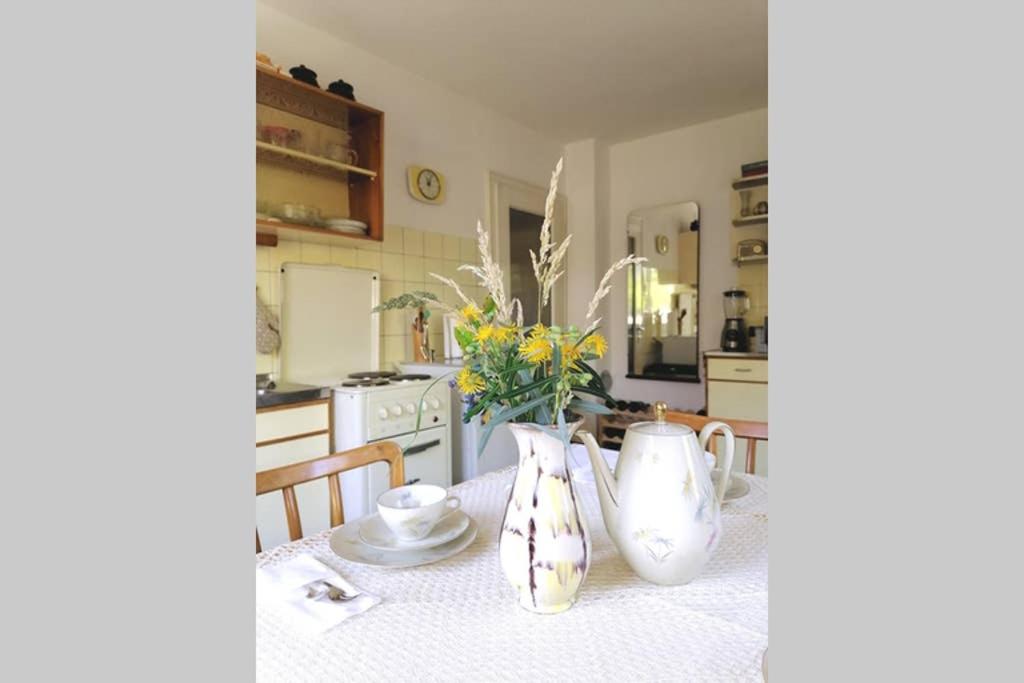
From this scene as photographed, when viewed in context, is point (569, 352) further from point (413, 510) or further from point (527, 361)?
point (413, 510)

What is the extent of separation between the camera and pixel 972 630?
0.12m

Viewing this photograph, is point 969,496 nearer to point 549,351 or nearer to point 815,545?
point 815,545

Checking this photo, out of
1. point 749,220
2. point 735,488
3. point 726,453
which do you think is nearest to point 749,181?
point 749,220

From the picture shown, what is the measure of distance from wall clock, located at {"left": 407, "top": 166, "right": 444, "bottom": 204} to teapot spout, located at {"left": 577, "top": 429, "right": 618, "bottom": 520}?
268cm

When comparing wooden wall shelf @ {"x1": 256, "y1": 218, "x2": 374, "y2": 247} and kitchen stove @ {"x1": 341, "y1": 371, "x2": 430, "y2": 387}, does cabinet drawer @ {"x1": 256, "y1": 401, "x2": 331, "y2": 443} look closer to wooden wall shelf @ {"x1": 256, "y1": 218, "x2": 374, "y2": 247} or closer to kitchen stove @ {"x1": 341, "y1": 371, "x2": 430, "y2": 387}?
kitchen stove @ {"x1": 341, "y1": 371, "x2": 430, "y2": 387}

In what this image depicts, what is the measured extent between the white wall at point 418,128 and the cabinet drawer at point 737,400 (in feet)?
6.16

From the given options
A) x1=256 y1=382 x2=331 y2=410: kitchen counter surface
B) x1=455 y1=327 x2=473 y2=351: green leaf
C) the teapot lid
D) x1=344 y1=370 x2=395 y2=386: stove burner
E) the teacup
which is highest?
x1=455 y1=327 x2=473 y2=351: green leaf

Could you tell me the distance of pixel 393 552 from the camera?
0.87 metres

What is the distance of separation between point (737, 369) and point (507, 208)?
1.90m

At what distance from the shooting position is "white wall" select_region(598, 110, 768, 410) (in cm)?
389

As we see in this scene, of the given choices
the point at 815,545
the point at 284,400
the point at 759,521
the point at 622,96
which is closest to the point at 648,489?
the point at 759,521

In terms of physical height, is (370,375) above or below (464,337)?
below

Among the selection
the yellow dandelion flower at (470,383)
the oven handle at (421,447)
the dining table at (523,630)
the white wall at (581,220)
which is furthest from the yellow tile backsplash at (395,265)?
the yellow dandelion flower at (470,383)

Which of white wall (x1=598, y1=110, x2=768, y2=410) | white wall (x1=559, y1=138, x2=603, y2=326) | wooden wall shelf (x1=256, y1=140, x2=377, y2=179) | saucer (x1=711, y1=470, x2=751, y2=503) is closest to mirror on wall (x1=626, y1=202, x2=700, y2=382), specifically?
white wall (x1=598, y1=110, x2=768, y2=410)
